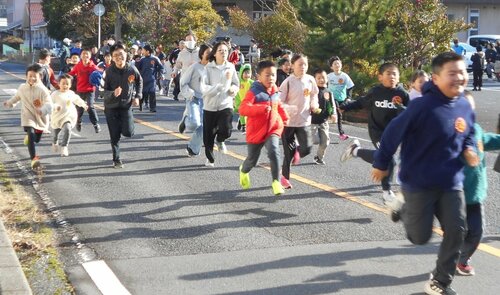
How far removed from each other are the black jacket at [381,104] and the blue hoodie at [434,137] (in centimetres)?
315

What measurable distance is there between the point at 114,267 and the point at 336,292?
1867mm

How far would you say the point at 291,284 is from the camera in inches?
228

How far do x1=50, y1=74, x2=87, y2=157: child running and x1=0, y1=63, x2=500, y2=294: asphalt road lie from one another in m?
0.27

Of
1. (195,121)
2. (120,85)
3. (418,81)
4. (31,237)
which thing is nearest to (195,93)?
(195,121)

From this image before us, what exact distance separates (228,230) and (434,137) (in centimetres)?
278

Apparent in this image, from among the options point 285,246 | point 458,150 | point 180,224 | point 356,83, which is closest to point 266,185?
point 180,224

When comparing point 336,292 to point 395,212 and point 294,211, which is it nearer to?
point 395,212

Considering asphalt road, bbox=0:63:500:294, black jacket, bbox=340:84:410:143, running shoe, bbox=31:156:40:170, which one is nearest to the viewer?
asphalt road, bbox=0:63:500:294

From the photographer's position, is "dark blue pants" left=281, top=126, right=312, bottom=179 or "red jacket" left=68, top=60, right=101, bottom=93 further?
"red jacket" left=68, top=60, right=101, bottom=93

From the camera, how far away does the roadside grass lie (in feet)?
19.7

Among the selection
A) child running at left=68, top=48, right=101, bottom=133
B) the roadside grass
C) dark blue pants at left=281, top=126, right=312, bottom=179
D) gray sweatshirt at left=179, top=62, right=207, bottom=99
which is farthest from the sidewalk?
child running at left=68, top=48, right=101, bottom=133

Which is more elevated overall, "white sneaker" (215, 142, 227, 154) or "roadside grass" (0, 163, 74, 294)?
"white sneaker" (215, 142, 227, 154)

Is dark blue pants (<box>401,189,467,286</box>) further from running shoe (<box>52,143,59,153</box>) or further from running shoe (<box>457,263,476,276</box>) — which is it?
running shoe (<box>52,143,59,153</box>)

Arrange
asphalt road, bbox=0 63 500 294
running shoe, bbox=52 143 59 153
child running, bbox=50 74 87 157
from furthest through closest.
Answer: running shoe, bbox=52 143 59 153, child running, bbox=50 74 87 157, asphalt road, bbox=0 63 500 294
